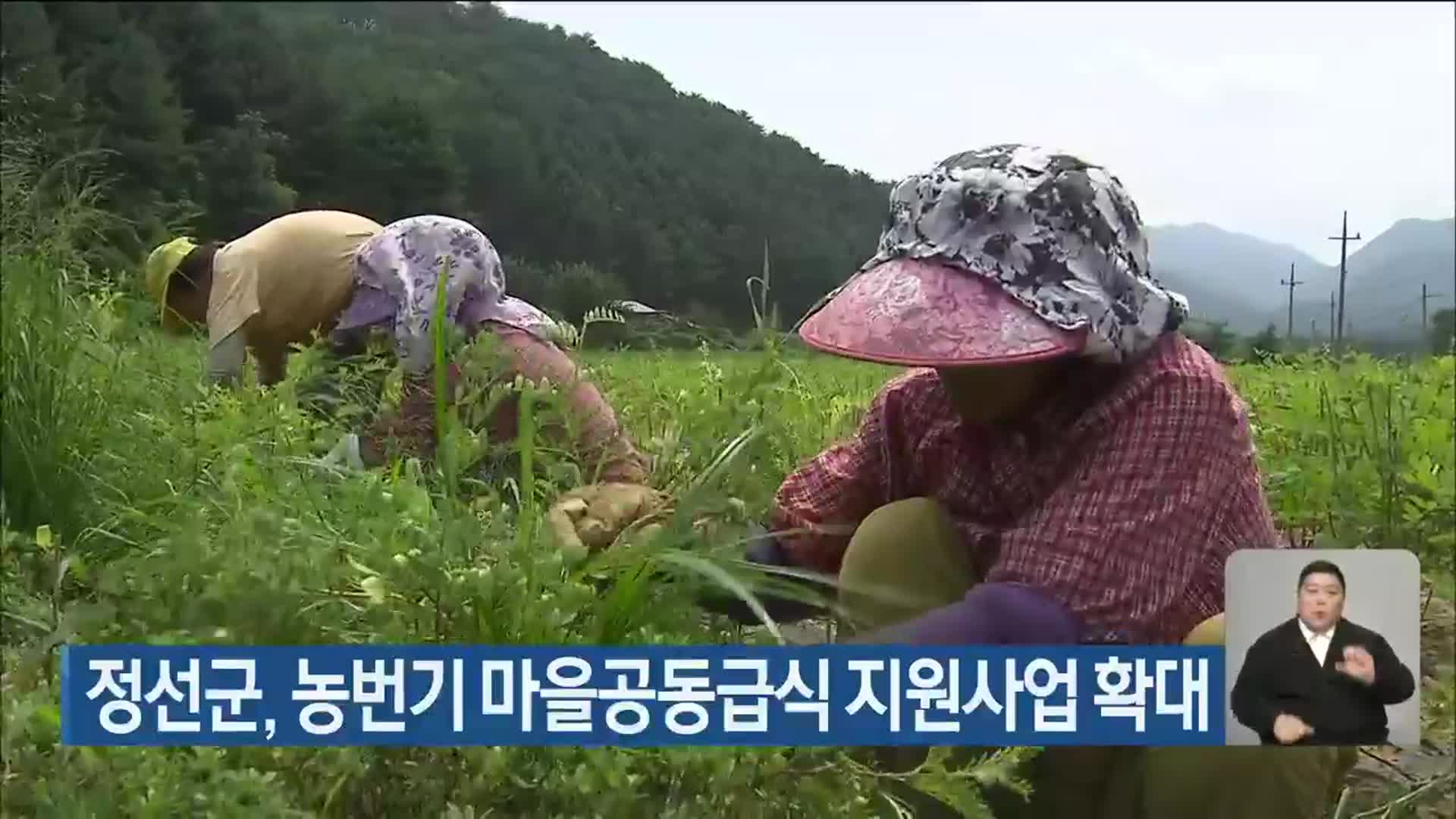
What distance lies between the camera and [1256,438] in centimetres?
103

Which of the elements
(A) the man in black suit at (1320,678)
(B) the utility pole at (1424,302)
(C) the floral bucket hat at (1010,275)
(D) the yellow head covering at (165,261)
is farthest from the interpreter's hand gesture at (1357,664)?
(D) the yellow head covering at (165,261)

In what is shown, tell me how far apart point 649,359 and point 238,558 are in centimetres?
33

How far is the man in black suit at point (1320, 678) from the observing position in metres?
0.87

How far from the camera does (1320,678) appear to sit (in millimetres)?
870

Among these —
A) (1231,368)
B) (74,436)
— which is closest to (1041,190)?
(1231,368)

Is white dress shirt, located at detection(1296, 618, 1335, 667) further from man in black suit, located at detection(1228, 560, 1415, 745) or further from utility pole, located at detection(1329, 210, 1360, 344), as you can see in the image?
utility pole, located at detection(1329, 210, 1360, 344)

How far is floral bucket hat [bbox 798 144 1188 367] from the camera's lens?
32.4 inches

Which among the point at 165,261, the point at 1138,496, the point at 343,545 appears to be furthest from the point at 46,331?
the point at 1138,496

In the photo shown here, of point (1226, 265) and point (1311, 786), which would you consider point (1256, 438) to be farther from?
point (1311, 786)

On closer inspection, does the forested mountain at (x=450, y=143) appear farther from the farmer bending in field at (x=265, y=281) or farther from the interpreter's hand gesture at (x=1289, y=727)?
the interpreter's hand gesture at (x=1289, y=727)

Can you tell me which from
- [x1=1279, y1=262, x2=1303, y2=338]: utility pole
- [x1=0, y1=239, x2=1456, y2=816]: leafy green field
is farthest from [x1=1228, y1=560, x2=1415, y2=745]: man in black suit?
[x1=1279, y1=262, x2=1303, y2=338]: utility pole

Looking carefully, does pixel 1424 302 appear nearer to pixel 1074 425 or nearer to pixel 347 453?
pixel 1074 425

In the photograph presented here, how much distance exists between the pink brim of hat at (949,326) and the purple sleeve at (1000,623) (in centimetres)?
15

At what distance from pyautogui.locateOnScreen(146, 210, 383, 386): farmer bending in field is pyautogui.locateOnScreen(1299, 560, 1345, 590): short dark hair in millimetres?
677
